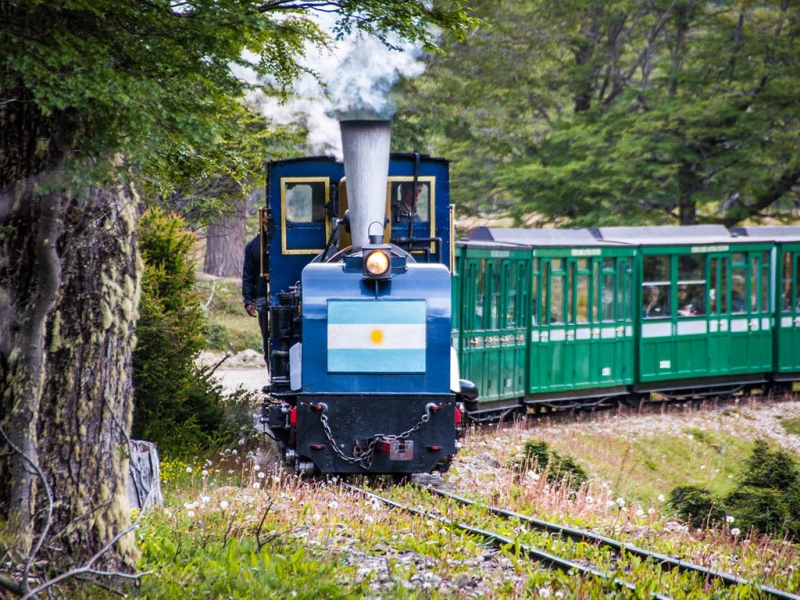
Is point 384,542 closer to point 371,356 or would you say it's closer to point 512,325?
point 371,356

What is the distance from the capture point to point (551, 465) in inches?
403

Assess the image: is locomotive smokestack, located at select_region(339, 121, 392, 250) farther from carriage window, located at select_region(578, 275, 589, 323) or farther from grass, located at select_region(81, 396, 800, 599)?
carriage window, located at select_region(578, 275, 589, 323)

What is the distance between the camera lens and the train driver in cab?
10172mm

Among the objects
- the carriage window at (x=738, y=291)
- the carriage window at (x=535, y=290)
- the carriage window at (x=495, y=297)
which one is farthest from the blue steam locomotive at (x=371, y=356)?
the carriage window at (x=738, y=291)

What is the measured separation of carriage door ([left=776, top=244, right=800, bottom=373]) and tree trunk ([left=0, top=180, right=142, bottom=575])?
48.3ft

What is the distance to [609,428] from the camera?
570 inches

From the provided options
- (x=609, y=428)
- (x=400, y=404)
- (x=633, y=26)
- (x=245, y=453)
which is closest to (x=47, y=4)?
(x=400, y=404)

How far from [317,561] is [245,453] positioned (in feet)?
15.8

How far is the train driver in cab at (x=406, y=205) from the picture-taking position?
1017 centimetres

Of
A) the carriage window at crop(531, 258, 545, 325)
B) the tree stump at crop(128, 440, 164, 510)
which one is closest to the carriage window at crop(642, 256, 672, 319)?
the carriage window at crop(531, 258, 545, 325)

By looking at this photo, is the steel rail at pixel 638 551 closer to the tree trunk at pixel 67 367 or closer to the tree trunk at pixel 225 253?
the tree trunk at pixel 67 367

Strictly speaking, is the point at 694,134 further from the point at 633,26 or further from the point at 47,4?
the point at 47,4

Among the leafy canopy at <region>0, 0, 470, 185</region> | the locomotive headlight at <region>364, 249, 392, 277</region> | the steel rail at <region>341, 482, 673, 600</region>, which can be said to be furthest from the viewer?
the locomotive headlight at <region>364, 249, 392, 277</region>

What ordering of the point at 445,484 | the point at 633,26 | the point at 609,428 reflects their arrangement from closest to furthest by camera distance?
the point at 445,484 → the point at 609,428 → the point at 633,26
